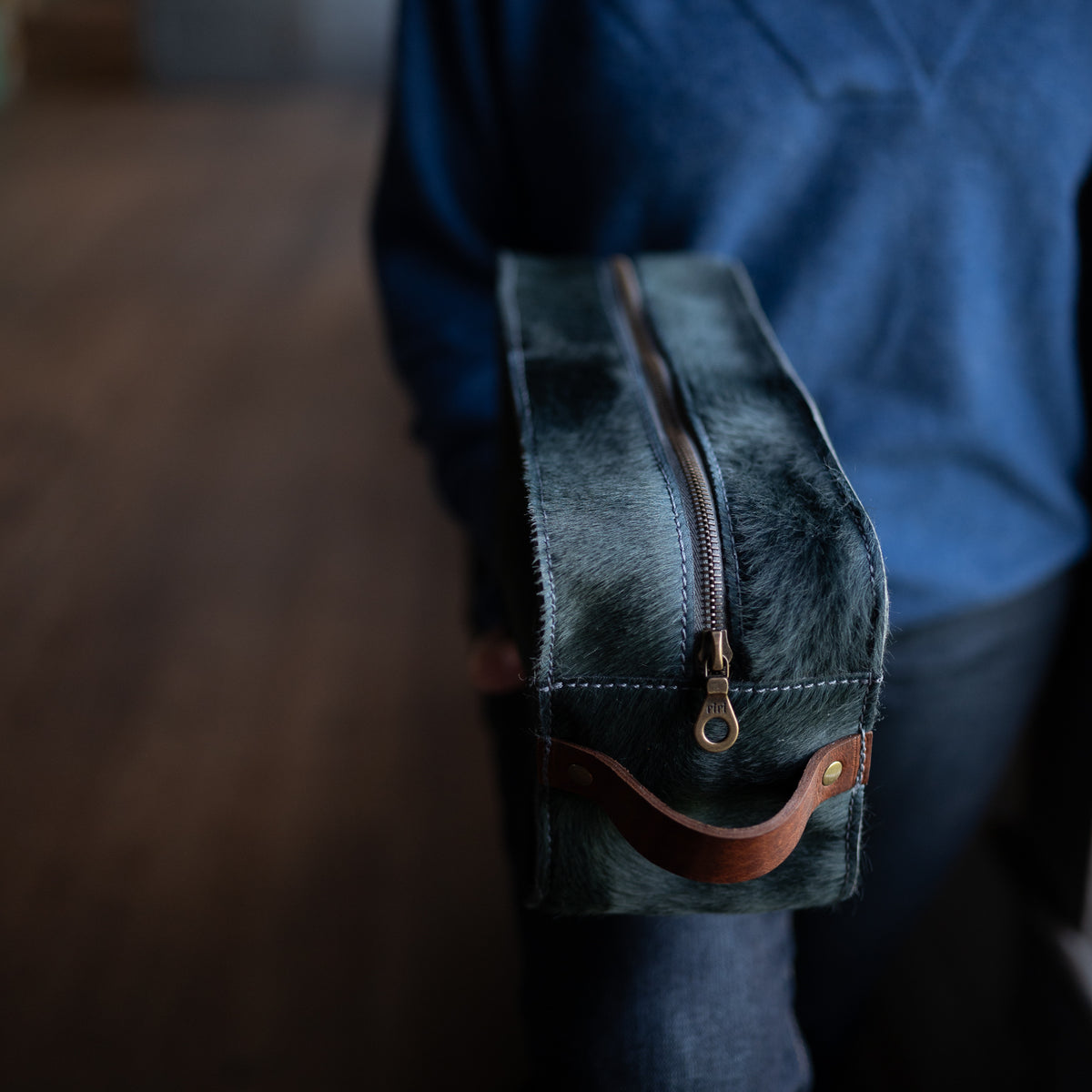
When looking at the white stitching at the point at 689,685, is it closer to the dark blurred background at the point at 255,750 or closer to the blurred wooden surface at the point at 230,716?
the dark blurred background at the point at 255,750

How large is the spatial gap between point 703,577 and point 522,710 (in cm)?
23

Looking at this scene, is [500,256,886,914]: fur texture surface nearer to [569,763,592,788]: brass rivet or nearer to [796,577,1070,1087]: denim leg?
[569,763,592,788]: brass rivet

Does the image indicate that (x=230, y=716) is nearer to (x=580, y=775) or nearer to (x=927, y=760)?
(x=927, y=760)

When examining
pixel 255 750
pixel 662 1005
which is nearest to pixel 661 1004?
pixel 662 1005

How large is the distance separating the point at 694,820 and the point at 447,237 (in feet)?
1.62

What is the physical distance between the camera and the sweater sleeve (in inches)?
26.6

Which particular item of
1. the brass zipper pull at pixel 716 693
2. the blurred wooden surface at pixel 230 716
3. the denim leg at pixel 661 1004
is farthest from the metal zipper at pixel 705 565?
the blurred wooden surface at pixel 230 716

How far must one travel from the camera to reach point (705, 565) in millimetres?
403

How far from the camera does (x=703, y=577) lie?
0.40m

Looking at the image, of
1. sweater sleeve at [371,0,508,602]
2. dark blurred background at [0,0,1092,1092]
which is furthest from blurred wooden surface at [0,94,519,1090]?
sweater sleeve at [371,0,508,602]

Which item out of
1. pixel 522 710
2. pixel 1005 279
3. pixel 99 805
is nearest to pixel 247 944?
pixel 99 805

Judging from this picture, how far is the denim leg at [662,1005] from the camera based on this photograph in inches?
20.7

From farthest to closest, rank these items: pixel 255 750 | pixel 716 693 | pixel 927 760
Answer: pixel 255 750
pixel 927 760
pixel 716 693

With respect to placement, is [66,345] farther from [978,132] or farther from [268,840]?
[978,132]
